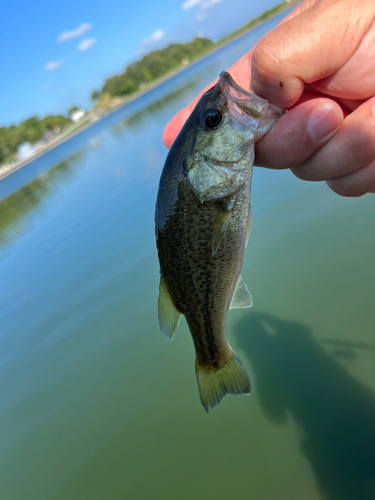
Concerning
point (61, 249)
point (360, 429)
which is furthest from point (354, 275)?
point (61, 249)

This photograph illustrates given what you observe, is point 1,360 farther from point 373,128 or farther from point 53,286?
point 373,128

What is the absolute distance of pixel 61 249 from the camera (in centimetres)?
990

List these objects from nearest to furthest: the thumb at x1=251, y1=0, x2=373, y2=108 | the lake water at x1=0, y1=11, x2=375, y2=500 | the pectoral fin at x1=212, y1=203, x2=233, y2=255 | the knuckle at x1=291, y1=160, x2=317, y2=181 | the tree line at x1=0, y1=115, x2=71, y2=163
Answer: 1. the thumb at x1=251, y1=0, x2=373, y2=108
2. the pectoral fin at x1=212, y1=203, x2=233, y2=255
3. the knuckle at x1=291, y1=160, x2=317, y2=181
4. the lake water at x1=0, y1=11, x2=375, y2=500
5. the tree line at x1=0, y1=115, x2=71, y2=163

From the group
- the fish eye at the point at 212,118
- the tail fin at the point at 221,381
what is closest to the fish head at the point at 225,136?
the fish eye at the point at 212,118

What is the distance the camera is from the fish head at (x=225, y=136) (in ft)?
6.29

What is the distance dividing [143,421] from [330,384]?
238 centimetres

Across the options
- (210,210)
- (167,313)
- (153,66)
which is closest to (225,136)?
(210,210)

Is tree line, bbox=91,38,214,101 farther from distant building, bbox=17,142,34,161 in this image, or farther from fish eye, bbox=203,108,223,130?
fish eye, bbox=203,108,223,130

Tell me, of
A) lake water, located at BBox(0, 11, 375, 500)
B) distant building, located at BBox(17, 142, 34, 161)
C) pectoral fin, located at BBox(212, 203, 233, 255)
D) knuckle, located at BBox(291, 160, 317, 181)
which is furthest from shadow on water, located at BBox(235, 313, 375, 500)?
distant building, located at BBox(17, 142, 34, 161)

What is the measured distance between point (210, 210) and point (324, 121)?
83 cm

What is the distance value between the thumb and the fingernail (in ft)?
0.78

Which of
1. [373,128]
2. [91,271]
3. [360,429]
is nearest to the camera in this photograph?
[373,128]

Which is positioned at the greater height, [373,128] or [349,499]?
[373,128]

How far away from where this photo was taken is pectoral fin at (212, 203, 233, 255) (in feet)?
6.59
